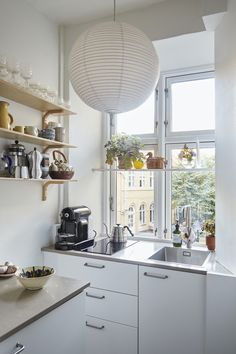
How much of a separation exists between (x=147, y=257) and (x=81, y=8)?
2.02 meters

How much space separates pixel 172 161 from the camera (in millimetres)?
2820

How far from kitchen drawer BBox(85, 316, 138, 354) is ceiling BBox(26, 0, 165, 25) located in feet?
7.89

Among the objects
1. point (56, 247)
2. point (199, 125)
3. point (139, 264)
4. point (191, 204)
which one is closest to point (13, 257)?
point (56, 247)

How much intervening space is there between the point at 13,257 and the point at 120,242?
3.06ft

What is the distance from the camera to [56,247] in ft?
7.70

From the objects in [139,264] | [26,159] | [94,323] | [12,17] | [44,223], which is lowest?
[94,323]

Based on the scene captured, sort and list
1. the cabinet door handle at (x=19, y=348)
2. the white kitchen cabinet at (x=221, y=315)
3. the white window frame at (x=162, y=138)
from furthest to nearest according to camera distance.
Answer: the white window frame at (x=162, y=138), the white kitchen cabinet at (x=221, y=315), the cabinet door handle at (x=19, y=348)

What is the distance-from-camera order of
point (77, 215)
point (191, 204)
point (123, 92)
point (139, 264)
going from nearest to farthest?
point (123, 92) < point (139, 264) < point (77, 215) < point (191, 204)

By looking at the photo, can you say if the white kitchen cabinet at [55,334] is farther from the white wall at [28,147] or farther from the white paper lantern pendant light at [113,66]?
the white paper lantern pendant light at [113,66]

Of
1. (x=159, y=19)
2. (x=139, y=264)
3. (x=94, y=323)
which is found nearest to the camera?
(x=139, y=264)

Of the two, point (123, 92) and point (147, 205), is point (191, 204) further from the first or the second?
point (123, 92)

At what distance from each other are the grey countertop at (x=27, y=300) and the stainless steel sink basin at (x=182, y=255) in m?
0.93

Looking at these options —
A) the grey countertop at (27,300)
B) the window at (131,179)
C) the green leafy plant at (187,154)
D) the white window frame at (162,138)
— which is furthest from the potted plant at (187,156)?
the grey countertop at (27,300)

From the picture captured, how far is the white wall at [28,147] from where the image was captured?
2.04 metres
